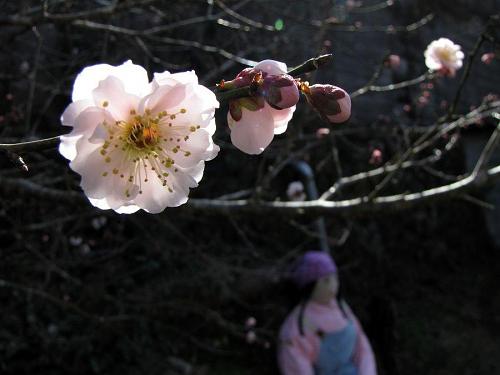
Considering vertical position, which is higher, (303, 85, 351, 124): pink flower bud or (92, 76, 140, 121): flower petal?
(303, 85, 351, 124): pink flower bud

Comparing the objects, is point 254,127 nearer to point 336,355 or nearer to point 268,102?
point 268,102

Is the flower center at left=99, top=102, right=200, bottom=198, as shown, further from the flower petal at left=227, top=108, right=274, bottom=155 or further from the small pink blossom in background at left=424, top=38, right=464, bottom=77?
the small pink blossom in background at left=424, top=38, right=464, bottom=77

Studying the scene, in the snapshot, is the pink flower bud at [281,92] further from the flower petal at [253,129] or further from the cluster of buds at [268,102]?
the flower petal at [253,129]

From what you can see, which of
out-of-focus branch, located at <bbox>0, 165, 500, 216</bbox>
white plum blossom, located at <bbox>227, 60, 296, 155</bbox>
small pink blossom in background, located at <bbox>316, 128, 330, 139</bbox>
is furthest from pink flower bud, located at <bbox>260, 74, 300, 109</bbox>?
small pink blossom in background, located at <bbox>316, 128, 330, 139</bbox>

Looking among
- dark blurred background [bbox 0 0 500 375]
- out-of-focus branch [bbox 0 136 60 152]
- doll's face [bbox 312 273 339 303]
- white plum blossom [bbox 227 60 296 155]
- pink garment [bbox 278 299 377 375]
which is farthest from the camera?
doll's face [bbox 312 273 339 303]

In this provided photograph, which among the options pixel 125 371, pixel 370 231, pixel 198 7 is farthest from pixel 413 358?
pixel 198 7

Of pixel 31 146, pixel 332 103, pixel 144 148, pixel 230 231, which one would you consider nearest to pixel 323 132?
pixel 144 148
